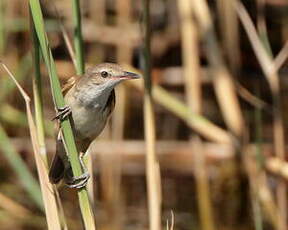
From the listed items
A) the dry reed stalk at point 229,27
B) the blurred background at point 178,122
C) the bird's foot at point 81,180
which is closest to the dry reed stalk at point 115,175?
the blurred background at point 178,122

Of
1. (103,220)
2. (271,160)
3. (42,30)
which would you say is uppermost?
(42,30)

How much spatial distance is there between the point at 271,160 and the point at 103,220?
1.37 m

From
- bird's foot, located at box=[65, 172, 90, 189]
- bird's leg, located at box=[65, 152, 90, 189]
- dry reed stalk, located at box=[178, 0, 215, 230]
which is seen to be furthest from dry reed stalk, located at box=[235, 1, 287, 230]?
bird's foot, located at box=[65, 172, 90, 189]

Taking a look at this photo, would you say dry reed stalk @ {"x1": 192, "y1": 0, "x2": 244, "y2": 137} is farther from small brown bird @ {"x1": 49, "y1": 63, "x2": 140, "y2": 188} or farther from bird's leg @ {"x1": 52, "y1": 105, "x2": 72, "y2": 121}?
bird's leg @ {"x1": 52, "y1": 105, "x2": 72, "y2": 121}

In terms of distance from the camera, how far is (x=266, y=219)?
16.6 feet

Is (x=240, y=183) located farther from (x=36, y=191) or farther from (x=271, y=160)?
(x=36, y=191)

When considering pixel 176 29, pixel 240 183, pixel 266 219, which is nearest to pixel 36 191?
pixel 266 219

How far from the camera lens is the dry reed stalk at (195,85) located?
15.7 feet

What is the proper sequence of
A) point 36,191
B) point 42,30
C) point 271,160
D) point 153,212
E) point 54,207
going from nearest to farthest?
point 42,30
point 54,207
point 153,212
point 36,191
point 271,160

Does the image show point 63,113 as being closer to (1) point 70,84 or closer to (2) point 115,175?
(1) point 70,84

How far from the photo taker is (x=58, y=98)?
2.46 meters

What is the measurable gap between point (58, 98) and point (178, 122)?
4392 millimetres

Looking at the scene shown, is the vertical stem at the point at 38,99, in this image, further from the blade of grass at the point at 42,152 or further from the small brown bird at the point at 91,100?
the small brown bird at the point at 91,100

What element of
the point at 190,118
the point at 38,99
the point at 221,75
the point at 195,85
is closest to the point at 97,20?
the point at 195,85
